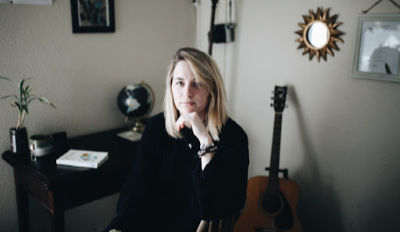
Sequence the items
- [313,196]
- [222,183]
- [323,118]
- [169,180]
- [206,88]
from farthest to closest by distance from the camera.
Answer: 1. [313,196]
2. [323,118]
3. [169,180]
4. [206,88]
5. [222,183]

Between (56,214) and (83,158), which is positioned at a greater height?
(83,158)

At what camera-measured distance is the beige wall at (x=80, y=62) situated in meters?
1.86

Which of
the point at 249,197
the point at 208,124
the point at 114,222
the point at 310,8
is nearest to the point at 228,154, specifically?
the point at 208,124

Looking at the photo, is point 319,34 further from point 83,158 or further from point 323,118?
point 83,158

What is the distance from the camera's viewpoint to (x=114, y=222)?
141cm

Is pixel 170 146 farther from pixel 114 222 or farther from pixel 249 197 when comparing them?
pixel 249 197

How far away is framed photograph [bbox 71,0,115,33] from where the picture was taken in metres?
2.03

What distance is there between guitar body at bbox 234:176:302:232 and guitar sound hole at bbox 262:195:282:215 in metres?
0.03

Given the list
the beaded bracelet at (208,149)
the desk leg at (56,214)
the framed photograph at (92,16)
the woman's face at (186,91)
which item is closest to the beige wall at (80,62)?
the framed photograph at (92,16)

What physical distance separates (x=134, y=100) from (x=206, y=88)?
2.76ft

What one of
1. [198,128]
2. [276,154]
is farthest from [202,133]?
[276,154]

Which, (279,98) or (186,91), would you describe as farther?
(279,98)

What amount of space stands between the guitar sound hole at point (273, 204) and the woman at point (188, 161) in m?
0.69

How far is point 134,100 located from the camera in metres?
2.15
